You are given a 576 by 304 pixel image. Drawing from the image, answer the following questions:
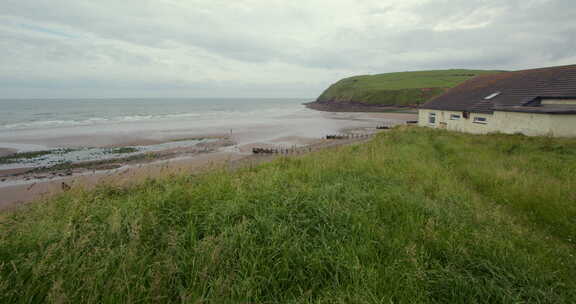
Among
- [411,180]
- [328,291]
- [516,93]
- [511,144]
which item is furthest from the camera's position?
[516,93]

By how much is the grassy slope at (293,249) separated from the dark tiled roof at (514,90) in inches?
641

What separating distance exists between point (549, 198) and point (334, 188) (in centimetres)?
485

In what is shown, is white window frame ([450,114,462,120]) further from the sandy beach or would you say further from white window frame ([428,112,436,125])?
the sandy beach

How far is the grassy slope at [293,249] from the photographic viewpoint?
2.33 m

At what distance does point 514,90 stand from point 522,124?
5.32 metres

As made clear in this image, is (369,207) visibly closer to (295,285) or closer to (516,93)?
(295,285)

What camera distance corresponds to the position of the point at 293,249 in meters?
2.90

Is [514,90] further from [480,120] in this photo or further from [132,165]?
[132,165]

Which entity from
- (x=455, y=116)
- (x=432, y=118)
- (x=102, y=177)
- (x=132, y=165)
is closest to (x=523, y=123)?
(x=455, y=116)

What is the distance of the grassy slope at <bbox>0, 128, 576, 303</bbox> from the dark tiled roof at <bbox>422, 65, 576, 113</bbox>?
16274mm

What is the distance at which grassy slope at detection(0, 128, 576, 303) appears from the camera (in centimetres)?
233

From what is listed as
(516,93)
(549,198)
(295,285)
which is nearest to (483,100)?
(516,93)

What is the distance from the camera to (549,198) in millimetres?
4973

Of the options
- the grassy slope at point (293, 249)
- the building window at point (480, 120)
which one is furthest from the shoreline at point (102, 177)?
the building window at point (480, 120)
